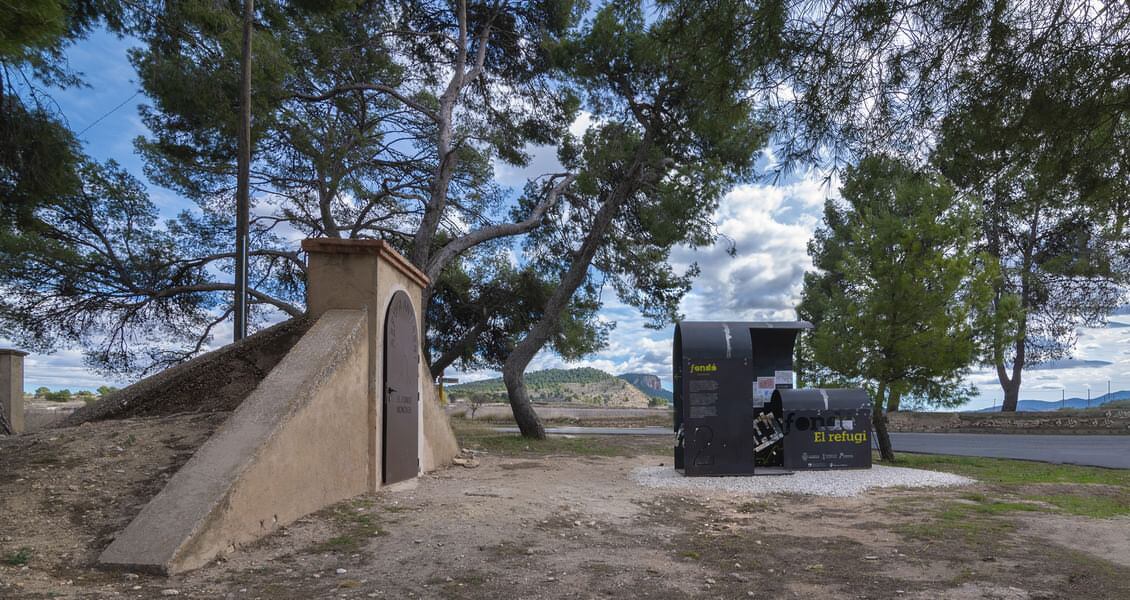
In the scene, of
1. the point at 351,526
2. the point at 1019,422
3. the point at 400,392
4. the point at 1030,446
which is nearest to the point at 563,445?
the point at 400,392

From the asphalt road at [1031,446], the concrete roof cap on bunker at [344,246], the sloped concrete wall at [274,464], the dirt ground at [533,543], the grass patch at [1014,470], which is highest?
the concrete roof cap on bunker at [344,246]

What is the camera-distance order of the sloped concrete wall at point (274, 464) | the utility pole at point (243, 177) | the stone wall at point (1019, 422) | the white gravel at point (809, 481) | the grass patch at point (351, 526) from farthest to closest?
the stone wall at point (1019, 422) → the utility pole at point (243, 177) → the white gravel at point (809, 481) → the grass patch at point (351, 526) → the sloped concrete wall at point (274, 464)

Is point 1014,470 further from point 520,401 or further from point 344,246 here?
point 344,246

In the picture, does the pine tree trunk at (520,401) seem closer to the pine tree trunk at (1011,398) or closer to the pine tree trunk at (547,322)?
the pine tree trunk at (547,322)

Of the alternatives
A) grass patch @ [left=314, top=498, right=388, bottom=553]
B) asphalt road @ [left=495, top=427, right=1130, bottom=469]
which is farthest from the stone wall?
grass patch @ [left=314, top=498, right=388, bottom=553]

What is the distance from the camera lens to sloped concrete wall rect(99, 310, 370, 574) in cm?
425

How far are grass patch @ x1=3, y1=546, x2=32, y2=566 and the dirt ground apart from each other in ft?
0.05

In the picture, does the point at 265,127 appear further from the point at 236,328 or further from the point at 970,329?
the point at 970,329

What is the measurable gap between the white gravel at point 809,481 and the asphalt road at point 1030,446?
237 inches

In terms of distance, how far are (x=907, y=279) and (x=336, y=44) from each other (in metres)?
12.7

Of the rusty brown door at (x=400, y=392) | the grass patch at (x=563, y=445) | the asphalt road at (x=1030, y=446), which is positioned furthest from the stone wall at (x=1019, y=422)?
the rusty brown door at (x=400, y=392)

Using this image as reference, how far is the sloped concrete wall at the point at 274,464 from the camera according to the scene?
4254 millimetres

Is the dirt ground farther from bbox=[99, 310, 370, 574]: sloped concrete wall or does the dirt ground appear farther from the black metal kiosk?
the black metal kiosk

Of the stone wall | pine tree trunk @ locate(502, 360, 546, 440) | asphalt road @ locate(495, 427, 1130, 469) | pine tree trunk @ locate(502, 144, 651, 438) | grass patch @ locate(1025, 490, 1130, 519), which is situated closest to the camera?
grass patch @ locate(1025, 490, 1130, 519)
